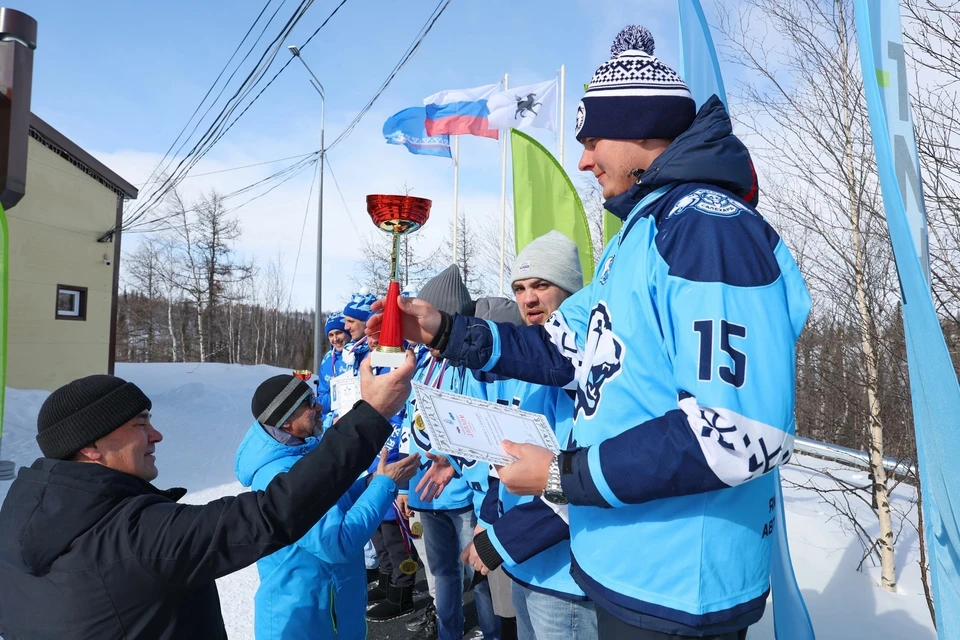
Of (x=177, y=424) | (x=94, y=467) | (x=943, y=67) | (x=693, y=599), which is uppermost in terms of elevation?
(x=943, y=67)

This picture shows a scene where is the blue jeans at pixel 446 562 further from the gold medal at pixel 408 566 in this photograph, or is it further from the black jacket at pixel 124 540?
the black jacket at pixel 124 540

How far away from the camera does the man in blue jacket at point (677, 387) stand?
117 cm

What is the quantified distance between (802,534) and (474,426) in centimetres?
487

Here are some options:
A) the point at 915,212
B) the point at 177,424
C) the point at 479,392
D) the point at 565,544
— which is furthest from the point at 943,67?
the point at 177,424

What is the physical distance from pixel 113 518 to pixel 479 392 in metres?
1.94

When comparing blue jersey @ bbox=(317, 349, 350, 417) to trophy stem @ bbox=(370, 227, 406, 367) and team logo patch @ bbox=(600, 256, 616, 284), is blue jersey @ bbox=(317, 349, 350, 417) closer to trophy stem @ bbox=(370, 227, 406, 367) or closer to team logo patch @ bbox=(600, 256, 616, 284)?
trophy stem @ bbox=(370, 227, 406, 367)

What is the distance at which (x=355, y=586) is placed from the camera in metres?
2.92

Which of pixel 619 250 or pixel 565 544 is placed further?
pixel 565 544

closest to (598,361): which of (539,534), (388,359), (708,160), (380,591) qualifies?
(708,160)

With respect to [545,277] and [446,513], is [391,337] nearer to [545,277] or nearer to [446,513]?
[545,277]

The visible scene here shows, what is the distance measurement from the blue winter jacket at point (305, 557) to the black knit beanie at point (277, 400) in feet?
0.26

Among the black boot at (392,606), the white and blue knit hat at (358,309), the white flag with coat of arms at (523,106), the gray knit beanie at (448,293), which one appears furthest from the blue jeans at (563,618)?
the white flag with coat of arms at (523,106)

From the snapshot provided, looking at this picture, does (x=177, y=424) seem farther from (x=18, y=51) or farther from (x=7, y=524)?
(x=7, y=524)

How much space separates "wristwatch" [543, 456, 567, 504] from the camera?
1.39 metres
